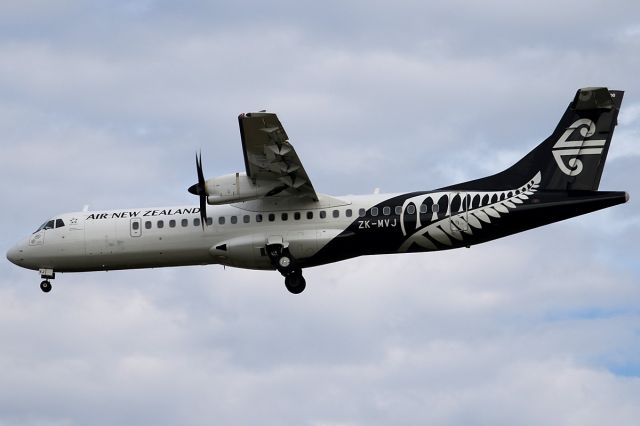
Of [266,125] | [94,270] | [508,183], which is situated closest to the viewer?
[266,125]

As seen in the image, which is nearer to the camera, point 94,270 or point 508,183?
point 508,183

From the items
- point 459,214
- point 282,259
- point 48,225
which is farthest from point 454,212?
point 48,225

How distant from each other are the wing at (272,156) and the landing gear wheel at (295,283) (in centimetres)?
289

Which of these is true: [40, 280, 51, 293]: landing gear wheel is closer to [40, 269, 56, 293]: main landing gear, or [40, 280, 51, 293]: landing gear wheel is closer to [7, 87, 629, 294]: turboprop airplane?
[40, 269, 56, 293]: main landing gear

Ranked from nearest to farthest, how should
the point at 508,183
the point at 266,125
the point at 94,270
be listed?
the point at 266,125
the point at 508,183
the point at 94,270

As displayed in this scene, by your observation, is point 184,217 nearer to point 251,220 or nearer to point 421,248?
point 251,220

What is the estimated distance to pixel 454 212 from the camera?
47062 mm

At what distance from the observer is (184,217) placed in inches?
1953

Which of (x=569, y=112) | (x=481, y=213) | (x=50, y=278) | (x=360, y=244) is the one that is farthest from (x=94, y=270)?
(x=569, y=112)

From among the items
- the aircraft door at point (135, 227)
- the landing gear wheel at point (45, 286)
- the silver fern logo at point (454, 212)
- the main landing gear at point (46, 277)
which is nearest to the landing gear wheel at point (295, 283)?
the silver fern logo at point (454, 212)

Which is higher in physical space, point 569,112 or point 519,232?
point 569,112

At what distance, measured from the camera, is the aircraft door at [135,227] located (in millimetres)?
Answer: 49906

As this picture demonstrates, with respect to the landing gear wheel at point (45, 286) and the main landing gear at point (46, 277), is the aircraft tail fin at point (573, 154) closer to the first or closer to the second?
the main landing gear at point (46, 277)

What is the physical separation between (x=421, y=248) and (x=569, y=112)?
6838 mm
